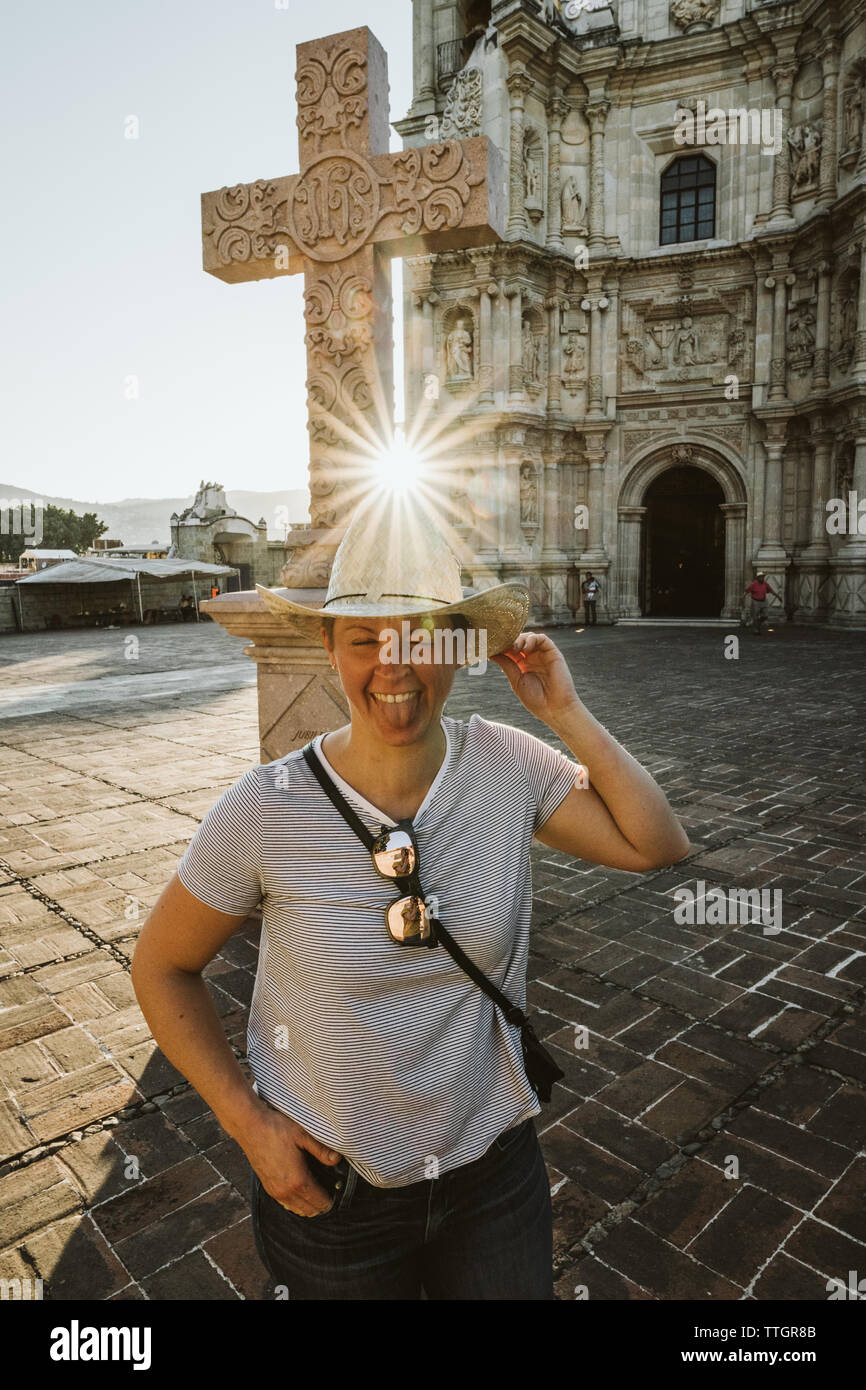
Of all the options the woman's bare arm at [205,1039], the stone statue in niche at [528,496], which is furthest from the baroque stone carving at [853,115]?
the woman's bare arm at [205,1039]

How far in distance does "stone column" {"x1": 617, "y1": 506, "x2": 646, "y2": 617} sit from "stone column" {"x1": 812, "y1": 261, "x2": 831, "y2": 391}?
539cm

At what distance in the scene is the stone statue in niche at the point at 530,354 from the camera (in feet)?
73.3

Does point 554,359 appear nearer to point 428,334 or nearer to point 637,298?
point 637,298

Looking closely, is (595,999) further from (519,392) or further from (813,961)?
(519,392)

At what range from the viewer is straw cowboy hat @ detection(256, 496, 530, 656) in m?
1.46

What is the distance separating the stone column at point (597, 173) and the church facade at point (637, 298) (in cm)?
7

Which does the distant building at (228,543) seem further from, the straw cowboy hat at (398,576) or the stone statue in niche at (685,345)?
the straw cowboy hat at (398,576)

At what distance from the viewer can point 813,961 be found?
12.8ft

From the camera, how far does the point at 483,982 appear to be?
4.77ft

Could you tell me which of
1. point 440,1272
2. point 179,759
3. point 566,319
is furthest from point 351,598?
point 566,319

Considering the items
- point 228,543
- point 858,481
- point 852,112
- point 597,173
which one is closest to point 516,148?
point 597,173

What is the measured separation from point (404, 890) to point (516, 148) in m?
24.7

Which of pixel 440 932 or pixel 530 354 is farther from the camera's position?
pixel 530 354

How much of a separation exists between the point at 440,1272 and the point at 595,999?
2275mm
